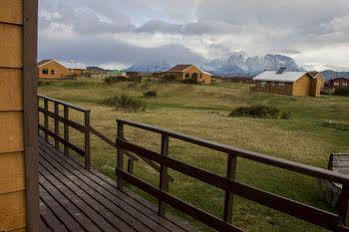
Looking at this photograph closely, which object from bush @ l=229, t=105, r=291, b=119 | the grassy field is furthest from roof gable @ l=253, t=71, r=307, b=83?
bush @ l=229, t=105, r=291, b=119

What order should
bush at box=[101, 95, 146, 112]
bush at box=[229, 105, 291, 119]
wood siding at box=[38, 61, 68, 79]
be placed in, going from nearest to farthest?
bush at box=[101, 95, 146, 112] → bush at box=[229, 105, 291, 119] → wood siding at box=[38, 61, 68, 79]

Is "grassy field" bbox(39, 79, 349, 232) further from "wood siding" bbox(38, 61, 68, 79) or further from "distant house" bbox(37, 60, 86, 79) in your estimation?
"wood siding" bbox(38, 61, 68, 79)

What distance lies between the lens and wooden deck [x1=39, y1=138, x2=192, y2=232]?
4.11 m

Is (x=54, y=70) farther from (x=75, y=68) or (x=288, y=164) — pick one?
(x=288, y=164)

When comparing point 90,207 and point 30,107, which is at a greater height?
point 30,107

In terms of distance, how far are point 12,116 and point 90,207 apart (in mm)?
2598

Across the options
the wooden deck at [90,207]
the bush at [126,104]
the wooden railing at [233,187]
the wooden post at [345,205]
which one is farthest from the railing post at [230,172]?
the bush at [126,104]

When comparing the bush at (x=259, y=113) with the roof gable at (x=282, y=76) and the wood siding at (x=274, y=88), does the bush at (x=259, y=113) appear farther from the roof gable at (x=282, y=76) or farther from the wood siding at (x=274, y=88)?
the roof gable at (x=282, y=76)

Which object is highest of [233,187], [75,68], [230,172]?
[75,68]

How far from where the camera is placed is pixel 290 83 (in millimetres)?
50625

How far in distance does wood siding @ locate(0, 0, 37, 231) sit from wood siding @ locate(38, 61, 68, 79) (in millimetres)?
69391

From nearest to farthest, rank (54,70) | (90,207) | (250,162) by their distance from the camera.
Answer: (90,207) < (250,162) < (54,70)

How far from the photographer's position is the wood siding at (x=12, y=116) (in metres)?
2.26

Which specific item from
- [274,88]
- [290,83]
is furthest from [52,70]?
[290,83]
